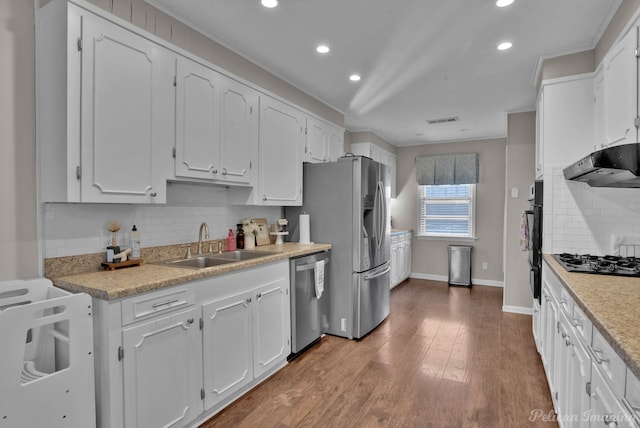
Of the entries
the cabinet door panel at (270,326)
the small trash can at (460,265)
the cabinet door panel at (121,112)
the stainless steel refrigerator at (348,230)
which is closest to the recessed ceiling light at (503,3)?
the stainless steel refrigerator at (348,230)

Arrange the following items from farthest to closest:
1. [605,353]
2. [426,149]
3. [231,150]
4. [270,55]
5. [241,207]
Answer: [426,149]
[241,207]
[270,55]
[231,150]
[605,353]

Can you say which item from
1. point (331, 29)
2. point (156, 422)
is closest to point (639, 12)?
point (331, 29)

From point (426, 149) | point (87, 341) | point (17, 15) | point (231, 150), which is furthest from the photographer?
point (426, 149)

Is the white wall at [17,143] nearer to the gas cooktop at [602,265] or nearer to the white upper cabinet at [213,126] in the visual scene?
the white upper cabinet at [213,126]

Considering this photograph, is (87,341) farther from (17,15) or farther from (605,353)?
(605,353)

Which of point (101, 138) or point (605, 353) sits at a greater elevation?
point (101, 138)

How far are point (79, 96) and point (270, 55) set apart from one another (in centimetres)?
161

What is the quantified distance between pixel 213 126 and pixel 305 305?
1.68 metres

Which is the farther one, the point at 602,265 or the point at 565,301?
the point at 602,265

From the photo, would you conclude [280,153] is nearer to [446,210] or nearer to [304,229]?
[304,229]

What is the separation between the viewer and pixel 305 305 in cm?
304

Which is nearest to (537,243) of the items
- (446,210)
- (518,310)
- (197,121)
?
(518,310)

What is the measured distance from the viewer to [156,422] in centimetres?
176

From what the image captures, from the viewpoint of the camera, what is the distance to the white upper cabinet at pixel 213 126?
2.31m
